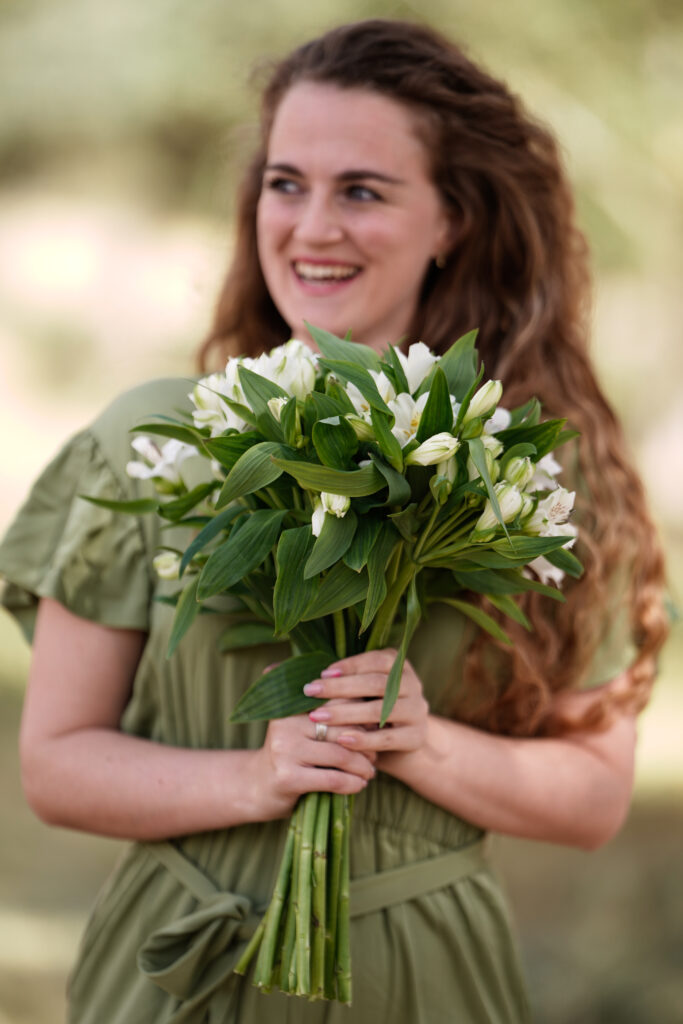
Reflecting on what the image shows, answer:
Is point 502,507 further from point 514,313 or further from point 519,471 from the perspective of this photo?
point 514,313

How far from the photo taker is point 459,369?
46.0 inches

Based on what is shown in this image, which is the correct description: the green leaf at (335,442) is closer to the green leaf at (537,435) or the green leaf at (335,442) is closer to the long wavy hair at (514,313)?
the green leaf at (537,435)

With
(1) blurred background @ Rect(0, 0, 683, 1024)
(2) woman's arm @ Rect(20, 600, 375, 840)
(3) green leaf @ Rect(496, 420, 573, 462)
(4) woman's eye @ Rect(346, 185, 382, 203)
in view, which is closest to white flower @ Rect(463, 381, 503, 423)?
(3) green leaf @ Rect(496, 420, 573, 462)

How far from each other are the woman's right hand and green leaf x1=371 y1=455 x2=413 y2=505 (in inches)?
13.8

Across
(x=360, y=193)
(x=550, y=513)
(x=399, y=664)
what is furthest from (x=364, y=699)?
(x=360, y=193)

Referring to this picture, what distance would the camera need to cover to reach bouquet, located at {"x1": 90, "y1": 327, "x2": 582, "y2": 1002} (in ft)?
3.55

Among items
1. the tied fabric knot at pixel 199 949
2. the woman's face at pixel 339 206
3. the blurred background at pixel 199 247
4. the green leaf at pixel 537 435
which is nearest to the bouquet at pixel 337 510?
the green leaf at pixel 537 435

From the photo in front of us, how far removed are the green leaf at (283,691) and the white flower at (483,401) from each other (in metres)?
0.37

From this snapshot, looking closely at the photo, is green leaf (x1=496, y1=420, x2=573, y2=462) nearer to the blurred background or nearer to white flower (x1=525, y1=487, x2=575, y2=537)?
white flower (x1=525, y1=487, x2=575, y2=537)

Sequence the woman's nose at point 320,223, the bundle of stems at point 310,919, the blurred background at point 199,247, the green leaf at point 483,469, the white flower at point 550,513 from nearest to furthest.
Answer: the green leaf at point 483,469 → the white flower at point 550,513 → the bundle of stems at point 310,919 → the woman's nose at point 320,223 → the blurred background at point 199,247

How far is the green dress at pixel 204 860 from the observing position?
4.71 feet

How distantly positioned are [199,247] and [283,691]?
3516mm

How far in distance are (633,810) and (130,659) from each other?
3.03 metres

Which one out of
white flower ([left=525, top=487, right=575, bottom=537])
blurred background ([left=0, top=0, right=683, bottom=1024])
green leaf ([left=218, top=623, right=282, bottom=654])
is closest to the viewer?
white flower ([left=525, top=487, right=575, bottom=537])
